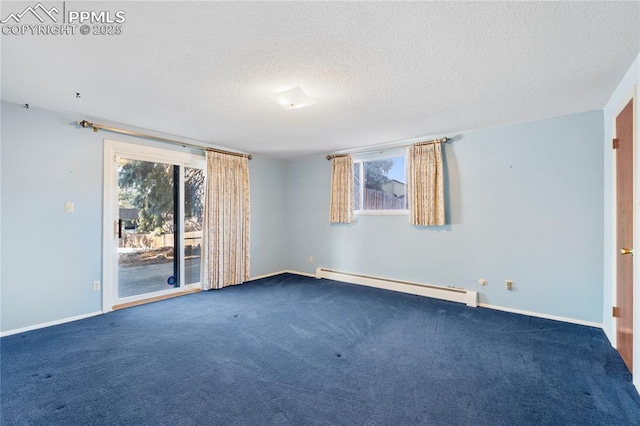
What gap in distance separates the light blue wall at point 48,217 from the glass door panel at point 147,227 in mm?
321

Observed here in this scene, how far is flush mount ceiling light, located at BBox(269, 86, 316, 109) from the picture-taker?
2.58m

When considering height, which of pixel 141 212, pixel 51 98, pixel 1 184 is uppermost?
pixel 51 98

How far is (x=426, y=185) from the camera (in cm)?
416

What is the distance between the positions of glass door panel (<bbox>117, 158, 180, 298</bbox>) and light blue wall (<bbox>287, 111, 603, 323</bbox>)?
3.32 m

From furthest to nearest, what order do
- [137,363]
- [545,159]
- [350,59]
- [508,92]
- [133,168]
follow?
[133,168] → [545,159] → [508,92] → [137,363] → [350,59]

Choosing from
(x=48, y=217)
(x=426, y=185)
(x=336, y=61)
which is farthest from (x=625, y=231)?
(x=48, y=217)

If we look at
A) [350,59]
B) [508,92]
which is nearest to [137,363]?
[350,59]

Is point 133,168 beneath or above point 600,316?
above

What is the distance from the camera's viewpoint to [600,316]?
309 centimetres

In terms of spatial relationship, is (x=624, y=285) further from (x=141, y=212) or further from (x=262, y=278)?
(x=141, y=212)

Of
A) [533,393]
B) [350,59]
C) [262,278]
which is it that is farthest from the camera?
[262,278]

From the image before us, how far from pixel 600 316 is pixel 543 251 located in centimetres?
82

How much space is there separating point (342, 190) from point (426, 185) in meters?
1.48

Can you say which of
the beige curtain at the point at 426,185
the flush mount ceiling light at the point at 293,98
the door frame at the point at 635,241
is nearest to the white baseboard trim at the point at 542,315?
the door frame at the point at 635,241
